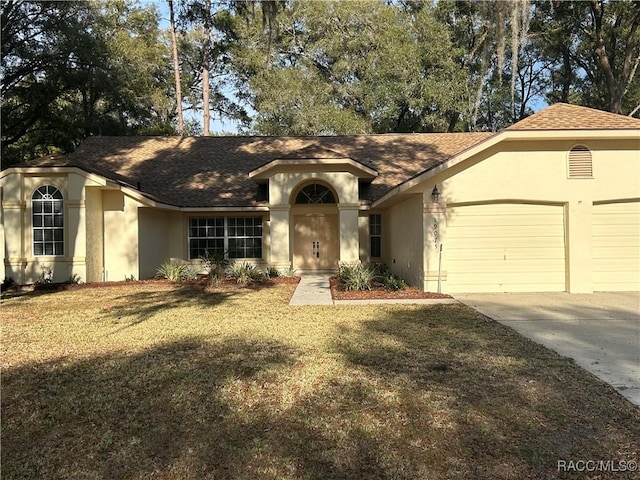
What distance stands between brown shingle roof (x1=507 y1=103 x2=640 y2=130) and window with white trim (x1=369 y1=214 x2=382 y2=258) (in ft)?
23.3

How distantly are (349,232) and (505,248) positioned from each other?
5.53m

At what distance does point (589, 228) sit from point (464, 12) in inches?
874

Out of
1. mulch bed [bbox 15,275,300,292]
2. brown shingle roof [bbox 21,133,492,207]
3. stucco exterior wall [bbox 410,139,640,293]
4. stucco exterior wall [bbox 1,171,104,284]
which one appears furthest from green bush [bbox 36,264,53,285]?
stucco exterior wall [bbox 410,139,640,293]

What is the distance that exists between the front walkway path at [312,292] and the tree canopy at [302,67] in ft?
40.6

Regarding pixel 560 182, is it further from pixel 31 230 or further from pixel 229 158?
pixel 31 230

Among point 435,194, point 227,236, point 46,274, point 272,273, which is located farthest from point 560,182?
point 46,274

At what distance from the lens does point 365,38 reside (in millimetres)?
27000

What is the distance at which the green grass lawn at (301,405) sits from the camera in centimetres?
335

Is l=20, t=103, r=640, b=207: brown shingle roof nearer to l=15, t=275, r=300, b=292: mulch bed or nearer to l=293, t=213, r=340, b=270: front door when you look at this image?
l=293, t=213, r=340, b=270: front door

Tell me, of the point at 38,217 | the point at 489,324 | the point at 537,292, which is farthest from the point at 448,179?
the point at 38,217

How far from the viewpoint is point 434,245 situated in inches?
447

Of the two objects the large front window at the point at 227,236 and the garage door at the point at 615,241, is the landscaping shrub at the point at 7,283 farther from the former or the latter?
the garage door at the point at 615,241

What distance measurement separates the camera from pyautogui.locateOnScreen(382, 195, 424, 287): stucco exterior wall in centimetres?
1182

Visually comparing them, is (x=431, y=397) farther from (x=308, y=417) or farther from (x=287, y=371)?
(x=287, y=371)
